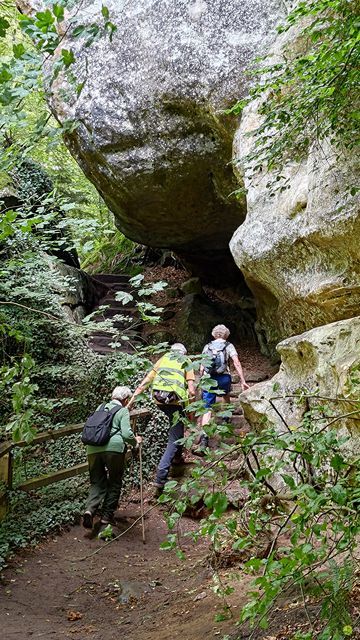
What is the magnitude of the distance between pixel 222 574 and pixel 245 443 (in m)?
2.84

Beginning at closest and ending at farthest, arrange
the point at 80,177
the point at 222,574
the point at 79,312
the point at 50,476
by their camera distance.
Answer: the point at 222,574, the point at 50,476, the point at 79,312, the point at 80,177

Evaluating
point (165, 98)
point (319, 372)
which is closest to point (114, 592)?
point (319, 372)

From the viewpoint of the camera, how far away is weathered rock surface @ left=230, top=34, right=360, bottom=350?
588 cm

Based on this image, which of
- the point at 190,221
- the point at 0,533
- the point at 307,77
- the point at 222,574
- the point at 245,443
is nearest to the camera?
the point at 245,443

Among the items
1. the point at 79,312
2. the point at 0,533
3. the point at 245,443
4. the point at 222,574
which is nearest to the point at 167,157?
the point at 79,312

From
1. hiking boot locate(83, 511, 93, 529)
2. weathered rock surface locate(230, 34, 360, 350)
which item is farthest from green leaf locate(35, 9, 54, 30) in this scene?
hiking boot locate(83, 511, 93, 529)

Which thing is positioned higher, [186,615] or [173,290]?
[173,290]

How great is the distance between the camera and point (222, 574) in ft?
15.7

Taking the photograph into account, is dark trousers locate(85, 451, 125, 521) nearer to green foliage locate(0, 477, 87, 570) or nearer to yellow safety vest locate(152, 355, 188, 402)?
green foliage locate(0, 477, 87, 570)

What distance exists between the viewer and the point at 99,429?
21.3ft

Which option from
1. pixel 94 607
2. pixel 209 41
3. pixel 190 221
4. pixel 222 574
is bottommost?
pixel 94 607

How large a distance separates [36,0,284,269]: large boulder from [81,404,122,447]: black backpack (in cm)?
A: 414

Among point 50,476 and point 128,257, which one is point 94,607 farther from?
point 128,257

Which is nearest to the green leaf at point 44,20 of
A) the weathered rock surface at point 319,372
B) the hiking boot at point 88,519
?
the weathered rock surface at point 319,372
